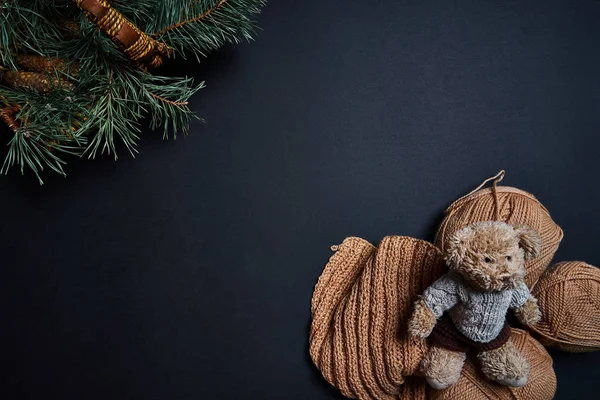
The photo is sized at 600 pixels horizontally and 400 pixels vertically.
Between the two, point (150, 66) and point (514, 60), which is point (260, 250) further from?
point (514, 60)

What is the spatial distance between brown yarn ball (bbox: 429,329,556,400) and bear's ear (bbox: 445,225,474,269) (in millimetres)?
197

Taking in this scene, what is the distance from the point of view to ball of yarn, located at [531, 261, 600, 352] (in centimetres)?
Answer: 80

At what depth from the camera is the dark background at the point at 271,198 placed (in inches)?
36.3

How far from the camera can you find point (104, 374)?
0.92m

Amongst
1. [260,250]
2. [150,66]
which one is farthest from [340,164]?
[150,66]

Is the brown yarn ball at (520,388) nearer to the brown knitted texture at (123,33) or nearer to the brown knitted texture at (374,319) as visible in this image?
the brown knitted texture at (374,319)

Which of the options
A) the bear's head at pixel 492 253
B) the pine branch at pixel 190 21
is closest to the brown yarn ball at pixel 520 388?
the bear's head at pixel 492 253

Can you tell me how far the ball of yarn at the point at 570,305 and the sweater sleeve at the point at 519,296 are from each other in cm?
8

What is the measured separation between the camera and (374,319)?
0.83 metres

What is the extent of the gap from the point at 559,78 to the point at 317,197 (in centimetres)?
44

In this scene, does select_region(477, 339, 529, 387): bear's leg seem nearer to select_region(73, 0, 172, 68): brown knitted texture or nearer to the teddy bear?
the teddy bear

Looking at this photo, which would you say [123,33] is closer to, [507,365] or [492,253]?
[492,253]

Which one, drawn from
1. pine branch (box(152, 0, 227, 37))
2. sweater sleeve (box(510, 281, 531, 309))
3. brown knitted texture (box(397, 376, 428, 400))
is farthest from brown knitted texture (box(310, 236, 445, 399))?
pine branch (box(152, 0, 227, 37))

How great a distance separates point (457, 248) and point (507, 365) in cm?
19
